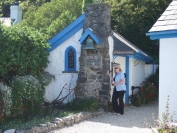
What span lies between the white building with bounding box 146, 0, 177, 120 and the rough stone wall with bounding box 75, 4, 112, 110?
2.96 metres

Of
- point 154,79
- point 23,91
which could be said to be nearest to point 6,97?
point 23,91

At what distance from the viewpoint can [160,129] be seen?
6.31 metres

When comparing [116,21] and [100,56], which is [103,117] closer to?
[100,56]

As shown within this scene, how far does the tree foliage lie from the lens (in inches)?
376

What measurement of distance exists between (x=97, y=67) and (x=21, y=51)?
2.90m

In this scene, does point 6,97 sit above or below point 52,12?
below

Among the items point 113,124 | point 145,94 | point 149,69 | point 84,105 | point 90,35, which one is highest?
point 90,35

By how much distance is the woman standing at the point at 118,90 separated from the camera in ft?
35.2

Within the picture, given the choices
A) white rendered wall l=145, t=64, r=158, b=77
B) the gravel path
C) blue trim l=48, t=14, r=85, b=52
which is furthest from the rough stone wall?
white rendered wall l=145, t=64, r=158, b=77

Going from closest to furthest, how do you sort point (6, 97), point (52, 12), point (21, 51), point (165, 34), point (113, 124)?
1. point (165, 34)
2. point (6, 97)
3. point (113, 124)
4. point (21, 51)
5. point (52, 12)

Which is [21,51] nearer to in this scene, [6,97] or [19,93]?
[19,93]

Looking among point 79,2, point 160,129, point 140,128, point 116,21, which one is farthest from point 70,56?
point 79,2

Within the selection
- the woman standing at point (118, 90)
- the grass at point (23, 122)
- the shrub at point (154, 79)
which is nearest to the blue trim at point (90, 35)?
the woman standing at point (118, 90)

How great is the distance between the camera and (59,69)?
12242 millimetres
